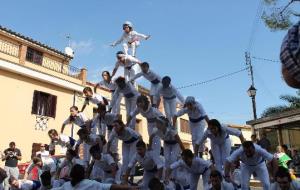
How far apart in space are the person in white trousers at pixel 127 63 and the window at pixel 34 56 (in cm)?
1472

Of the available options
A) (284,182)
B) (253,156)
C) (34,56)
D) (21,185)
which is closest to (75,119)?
(21,185)

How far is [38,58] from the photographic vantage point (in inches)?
1048

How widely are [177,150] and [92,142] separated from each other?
8.39 feet

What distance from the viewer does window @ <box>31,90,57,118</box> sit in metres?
24.2

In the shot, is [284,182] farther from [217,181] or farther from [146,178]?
[146,178]

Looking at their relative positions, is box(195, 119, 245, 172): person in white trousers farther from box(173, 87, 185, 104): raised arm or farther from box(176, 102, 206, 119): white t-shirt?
box(173, 87, 185, 104): raised arm

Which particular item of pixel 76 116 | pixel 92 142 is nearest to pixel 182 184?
A: pixel 92 142

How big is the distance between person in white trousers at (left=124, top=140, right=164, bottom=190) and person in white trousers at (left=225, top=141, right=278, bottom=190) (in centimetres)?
230

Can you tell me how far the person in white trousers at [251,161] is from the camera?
300 inches

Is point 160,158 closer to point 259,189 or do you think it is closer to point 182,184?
point 182,184

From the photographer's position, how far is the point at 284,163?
38.7 ft

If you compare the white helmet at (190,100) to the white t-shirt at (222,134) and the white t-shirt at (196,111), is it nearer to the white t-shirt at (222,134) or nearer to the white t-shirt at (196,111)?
the white t-shirt at (196,111)

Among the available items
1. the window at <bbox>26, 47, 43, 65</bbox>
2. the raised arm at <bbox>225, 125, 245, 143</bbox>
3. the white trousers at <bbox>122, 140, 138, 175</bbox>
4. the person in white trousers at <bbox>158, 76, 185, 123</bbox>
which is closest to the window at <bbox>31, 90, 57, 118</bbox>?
the window at <bbox>26, 47, 43, 65</bbox>

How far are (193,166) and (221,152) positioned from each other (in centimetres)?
99
